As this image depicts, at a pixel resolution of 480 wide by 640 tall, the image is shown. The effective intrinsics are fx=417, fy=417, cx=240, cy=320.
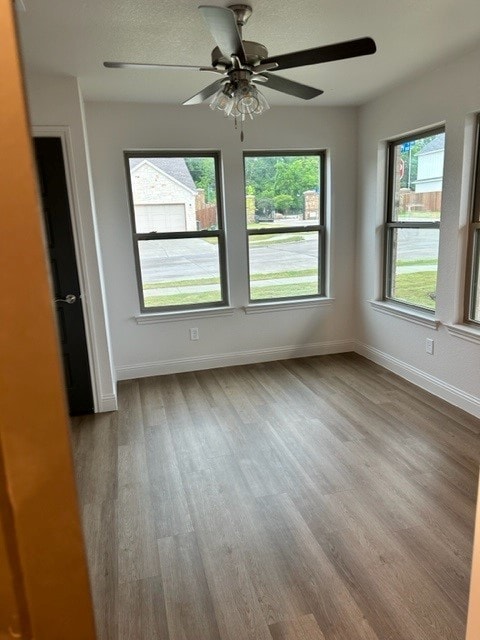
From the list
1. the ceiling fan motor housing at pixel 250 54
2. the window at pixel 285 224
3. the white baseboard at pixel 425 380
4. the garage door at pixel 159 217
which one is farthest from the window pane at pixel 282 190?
the ceiling fan motor housing at pixel 250 54

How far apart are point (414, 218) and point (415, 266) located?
424 millimetres

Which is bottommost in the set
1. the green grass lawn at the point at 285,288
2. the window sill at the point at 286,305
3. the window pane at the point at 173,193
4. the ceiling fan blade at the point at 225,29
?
the window sill at the point at 286,305

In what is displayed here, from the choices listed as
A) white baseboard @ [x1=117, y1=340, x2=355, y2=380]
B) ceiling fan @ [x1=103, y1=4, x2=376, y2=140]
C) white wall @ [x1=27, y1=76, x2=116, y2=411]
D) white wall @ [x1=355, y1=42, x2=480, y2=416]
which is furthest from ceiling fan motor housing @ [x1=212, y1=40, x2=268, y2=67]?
white baseboard @ [x1=117, y1=340, x2=355, y2=380]

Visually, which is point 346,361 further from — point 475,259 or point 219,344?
point 475,259

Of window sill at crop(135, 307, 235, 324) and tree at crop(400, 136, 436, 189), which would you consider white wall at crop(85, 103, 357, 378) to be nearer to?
window sill at crop(135, 307, 235, 324)

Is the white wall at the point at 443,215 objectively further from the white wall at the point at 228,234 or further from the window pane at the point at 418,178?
the white wall at the point at 228,234

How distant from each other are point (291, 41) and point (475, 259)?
1.97 metres

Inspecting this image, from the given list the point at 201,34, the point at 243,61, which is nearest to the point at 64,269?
the point at 201,34

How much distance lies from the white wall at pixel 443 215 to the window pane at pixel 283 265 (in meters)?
0.58

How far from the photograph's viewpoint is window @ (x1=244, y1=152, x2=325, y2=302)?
4199 mm

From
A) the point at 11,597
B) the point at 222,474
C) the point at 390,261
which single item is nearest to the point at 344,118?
the point at 390,261

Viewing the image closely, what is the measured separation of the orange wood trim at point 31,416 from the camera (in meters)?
0.39

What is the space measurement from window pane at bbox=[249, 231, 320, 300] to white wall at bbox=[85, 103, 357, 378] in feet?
0.55

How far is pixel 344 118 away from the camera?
4.15 meters
